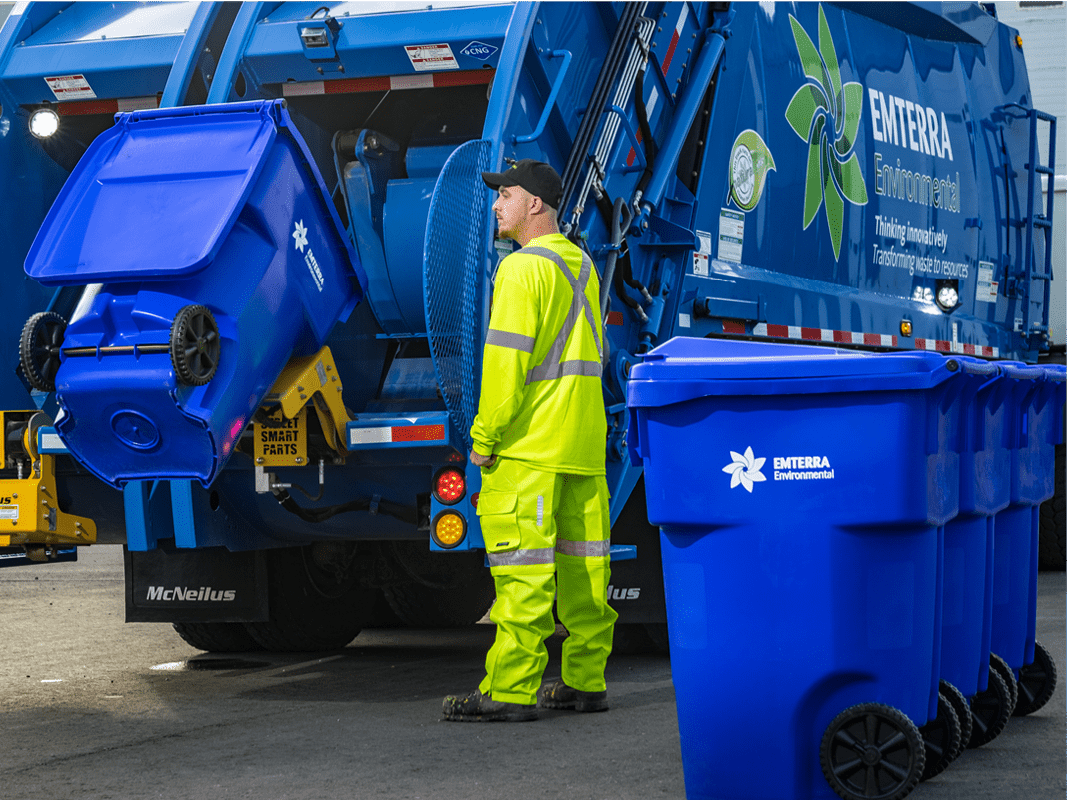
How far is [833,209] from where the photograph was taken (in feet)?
22.2

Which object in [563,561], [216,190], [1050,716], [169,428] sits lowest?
[1050,716]

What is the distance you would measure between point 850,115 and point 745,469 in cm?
369

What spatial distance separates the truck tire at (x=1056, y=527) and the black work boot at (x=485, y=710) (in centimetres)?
561

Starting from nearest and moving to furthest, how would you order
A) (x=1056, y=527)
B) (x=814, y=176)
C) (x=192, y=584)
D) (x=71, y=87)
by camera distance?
(x=71, y=87) → (x=192, y=584) → (x=814, y=176) → (x=1056, y=527)

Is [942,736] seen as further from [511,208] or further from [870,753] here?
[511,208]

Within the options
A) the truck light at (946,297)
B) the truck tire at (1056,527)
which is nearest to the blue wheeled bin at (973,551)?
the truck light at (946,297)

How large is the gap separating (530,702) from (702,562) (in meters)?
1.25

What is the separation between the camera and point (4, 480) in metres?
5.11

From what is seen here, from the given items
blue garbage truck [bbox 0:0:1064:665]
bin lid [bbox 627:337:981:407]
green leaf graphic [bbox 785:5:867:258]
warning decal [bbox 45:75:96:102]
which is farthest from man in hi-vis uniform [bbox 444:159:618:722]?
green leaf graphic [bbox 785:5:867:258]

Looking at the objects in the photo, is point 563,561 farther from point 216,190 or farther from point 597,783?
point 216,190

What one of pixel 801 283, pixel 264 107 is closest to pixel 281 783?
pixel 264 107

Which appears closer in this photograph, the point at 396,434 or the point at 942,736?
the point at 942,736

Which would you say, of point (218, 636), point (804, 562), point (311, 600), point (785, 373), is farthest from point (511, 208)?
point (218, 636)

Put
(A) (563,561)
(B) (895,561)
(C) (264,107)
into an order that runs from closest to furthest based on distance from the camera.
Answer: (B) (895,561) < (C) (264,107) < (A) (563,561)
